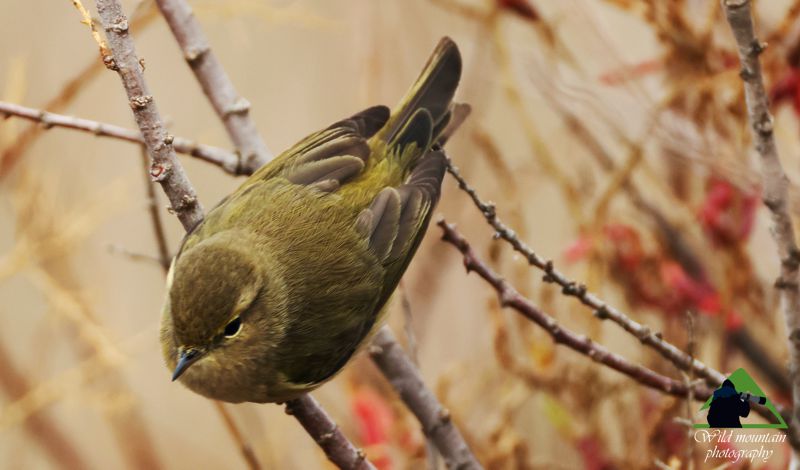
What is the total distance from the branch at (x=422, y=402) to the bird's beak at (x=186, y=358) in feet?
1.60

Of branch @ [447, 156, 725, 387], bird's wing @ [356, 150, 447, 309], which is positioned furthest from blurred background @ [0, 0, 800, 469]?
bird's wing @ [356, 150, 447, 309]

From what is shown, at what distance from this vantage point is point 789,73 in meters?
2.67

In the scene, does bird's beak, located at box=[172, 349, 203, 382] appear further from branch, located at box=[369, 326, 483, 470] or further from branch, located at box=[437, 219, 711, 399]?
branch, located at box=[437, 219, 711, 399]

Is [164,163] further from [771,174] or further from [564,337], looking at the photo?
[771,174]

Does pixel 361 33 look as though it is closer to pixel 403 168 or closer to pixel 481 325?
pixel 403 168

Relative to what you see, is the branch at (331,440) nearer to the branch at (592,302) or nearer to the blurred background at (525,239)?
the blurred background at (525,239)

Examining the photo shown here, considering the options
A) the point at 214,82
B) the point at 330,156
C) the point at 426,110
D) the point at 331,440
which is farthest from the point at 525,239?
the point at 331,440

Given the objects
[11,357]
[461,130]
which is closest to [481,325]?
[461,130]

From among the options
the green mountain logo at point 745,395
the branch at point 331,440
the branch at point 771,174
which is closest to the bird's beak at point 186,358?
the branch at point 331,440

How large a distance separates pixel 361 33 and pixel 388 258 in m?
1.13

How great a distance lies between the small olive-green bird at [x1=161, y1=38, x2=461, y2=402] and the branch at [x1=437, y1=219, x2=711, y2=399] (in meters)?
0.57

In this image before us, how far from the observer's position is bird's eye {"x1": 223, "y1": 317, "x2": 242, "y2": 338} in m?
2.38

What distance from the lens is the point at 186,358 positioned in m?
2.30

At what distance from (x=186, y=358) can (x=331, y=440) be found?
1.70 ft
